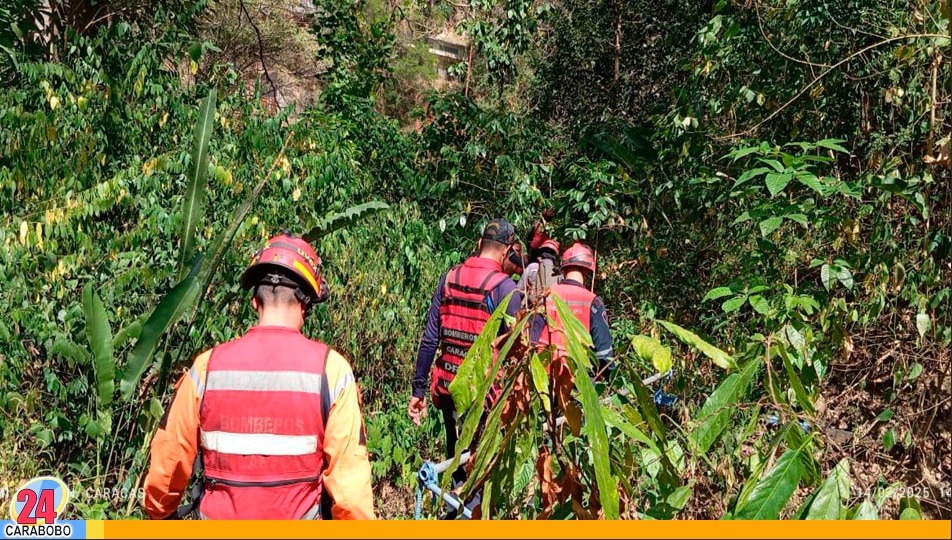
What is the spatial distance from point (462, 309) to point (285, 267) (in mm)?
1884

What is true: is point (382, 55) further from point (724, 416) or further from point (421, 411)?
point (724, 416)

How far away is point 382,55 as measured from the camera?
8070mm

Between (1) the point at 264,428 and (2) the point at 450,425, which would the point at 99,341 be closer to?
(1) the point at 264,428

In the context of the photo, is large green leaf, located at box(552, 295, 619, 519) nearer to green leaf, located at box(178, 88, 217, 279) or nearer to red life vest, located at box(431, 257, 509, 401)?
green leaf, located at box(178, 88, 217, 279)

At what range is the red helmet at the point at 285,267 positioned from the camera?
221cm

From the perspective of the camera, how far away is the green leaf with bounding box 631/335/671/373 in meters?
1.65

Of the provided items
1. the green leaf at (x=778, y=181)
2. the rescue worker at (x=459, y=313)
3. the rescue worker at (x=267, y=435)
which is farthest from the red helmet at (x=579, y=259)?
the rescue worker at (x=267, y=435)

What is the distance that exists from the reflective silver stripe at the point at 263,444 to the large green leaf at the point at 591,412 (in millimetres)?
885

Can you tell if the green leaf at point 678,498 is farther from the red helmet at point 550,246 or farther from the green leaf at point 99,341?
the red helmet at point 550,246

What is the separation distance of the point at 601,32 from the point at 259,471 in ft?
29.1

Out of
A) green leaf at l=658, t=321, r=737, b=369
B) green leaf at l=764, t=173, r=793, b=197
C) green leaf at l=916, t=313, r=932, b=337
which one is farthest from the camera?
green leaf at l=916, t=313, r=932, b=337

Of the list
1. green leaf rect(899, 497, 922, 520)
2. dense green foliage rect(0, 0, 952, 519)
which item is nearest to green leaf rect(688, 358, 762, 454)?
dense green foliage rect(0, 0, 952, 519)

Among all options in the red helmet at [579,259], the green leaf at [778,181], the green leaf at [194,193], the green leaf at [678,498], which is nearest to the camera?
the green leaf at [678,498]

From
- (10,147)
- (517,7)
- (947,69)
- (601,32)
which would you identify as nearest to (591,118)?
(601,32)
